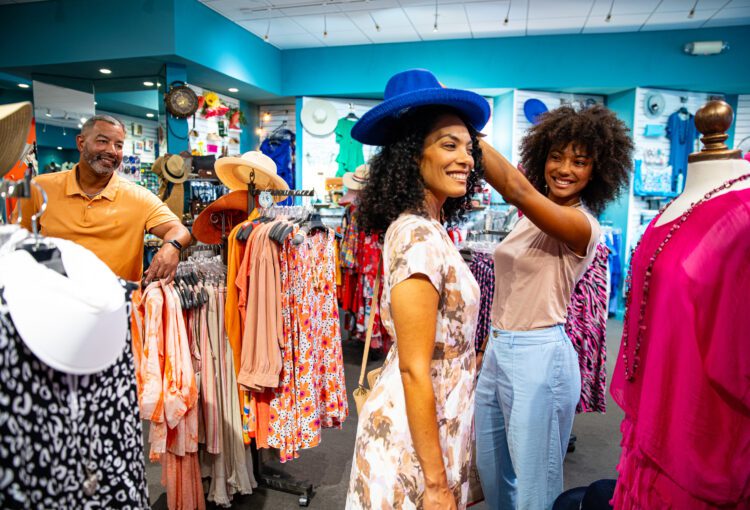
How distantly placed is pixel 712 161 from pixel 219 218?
8.70 feet

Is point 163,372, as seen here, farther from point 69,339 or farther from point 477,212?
point 477,212

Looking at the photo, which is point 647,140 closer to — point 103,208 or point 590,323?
point 590,323

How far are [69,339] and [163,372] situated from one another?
162 cm

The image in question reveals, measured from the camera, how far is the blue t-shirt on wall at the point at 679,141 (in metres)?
7.30

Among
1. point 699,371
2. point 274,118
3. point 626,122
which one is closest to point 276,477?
point 699,371

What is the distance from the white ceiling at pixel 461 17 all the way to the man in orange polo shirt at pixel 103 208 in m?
4.47

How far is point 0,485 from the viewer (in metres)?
0.71

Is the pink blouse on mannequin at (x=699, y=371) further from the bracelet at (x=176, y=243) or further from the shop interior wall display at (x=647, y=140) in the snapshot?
the shop interior wall display at (x=647, y=140)

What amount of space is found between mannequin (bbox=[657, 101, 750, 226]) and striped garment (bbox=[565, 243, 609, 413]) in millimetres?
1636

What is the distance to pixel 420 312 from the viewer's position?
1146mm

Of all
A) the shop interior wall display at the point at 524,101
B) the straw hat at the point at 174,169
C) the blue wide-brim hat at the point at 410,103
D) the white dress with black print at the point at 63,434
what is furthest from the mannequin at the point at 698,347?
the shop interior wall display at the point at 524,101

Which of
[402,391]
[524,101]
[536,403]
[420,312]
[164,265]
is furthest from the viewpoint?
[524,101]

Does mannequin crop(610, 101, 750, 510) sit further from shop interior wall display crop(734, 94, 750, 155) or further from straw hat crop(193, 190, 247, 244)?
shop interior wall display crop(734, 94, 750, 155)

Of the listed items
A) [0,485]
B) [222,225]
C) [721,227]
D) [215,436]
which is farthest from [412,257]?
[222,225]
